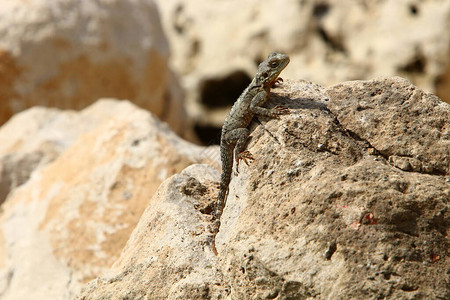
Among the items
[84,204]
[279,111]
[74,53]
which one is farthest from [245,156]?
[74,53]

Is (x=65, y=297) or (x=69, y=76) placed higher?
(x=69, y=76)

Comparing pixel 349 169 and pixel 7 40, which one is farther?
pixel 7 40

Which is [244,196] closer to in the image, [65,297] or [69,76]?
[65,297]

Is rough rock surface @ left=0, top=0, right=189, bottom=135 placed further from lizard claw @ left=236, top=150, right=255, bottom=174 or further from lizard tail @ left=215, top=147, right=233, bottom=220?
lizard claw @ left=236, top=150, right=255, bottom=174

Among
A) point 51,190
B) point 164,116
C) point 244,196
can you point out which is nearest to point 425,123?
point 244,196

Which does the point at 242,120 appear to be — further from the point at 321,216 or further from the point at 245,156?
the point at 321,216

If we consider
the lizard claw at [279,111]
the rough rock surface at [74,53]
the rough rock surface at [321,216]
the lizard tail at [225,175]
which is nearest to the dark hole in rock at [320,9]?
the rough rock surface at [74,53]
